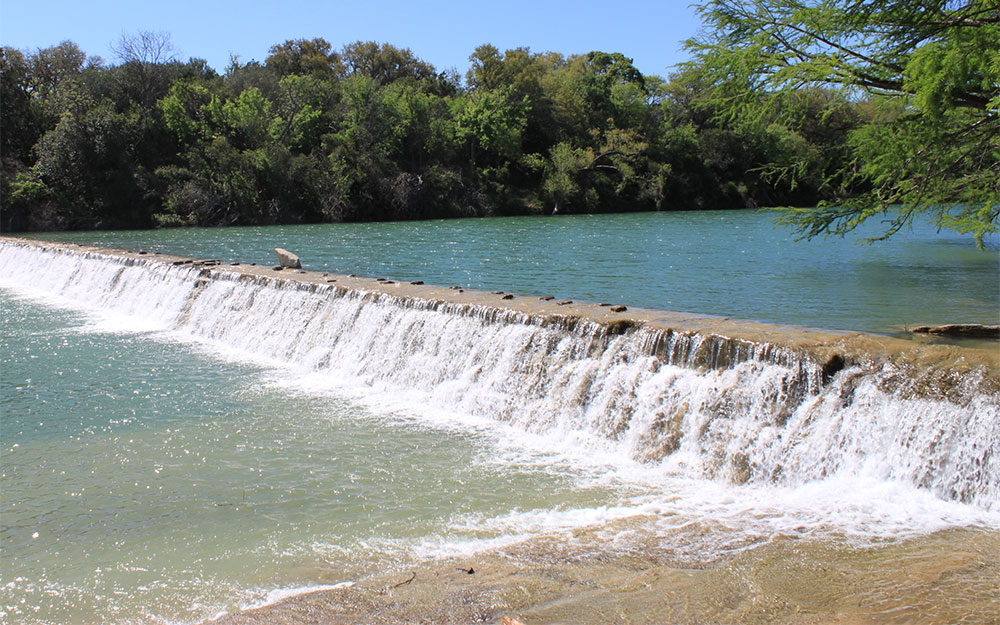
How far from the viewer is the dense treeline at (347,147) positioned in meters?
44.1

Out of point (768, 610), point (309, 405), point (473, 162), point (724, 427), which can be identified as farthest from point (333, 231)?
point (768, 610)

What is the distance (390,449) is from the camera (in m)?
7.89

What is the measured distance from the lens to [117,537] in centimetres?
590

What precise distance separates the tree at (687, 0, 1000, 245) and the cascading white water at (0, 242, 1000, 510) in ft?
13.5

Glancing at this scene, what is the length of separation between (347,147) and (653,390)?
147 feet

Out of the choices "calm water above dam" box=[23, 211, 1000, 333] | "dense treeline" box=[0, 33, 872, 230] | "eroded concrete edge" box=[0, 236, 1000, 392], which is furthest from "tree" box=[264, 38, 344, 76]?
"eroded concrete edge" box=[0, 236, 1000, 392]

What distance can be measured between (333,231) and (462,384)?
29363 millimetres

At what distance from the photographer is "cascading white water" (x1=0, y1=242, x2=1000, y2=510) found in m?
6.38

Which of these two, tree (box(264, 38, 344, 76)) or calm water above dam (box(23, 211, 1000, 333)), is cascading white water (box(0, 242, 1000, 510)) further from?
tree (box(264, 38, 344, 76))

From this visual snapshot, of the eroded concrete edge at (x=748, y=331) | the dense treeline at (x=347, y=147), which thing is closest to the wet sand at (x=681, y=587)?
the eroded concrete edge at (x=748, y=331)

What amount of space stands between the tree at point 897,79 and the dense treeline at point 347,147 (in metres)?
28.9

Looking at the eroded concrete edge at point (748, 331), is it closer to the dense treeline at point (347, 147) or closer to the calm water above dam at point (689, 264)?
the calm water above dam at point (689, 264)

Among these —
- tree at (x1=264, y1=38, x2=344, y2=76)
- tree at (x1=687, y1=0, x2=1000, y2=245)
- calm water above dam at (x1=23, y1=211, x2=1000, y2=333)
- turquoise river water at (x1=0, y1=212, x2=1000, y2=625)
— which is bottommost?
turquoise river water at (x1=0, y1=212, x2=1000, y2=625)

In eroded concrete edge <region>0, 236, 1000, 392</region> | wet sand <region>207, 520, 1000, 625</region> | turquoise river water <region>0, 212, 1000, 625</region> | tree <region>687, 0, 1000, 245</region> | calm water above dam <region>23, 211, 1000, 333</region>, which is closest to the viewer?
wet sand <region>207, 520, 1000, 625</region>
